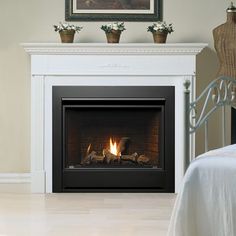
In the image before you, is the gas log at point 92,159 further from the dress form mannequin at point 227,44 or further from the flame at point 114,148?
the dress form mannequin at point 227,44

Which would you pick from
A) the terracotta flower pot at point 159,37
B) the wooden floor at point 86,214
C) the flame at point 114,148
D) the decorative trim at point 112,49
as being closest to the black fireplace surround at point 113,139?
the flame at point 114,148

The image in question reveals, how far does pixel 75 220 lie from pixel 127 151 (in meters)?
1.41

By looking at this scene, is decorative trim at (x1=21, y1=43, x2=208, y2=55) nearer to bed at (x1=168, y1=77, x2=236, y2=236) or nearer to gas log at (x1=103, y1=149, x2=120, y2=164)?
gas log at (x1=103, y1=149, x2=120, y2=164)

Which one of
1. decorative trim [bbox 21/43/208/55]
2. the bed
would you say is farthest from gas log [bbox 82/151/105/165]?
the bed

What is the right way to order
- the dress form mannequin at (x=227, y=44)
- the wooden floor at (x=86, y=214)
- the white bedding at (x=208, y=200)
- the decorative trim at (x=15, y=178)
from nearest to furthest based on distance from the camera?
the white bedding at (x=208, y=200)
the wooden floor at (x=86, y=214)
the dress form mannequin at (x=227, y=44)
the decorative trim at (x=15, y=178)

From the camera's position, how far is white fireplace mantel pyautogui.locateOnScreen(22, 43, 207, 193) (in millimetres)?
4809

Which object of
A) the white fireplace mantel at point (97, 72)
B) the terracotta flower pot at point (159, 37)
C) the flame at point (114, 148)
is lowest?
the flame at point (114, 148)

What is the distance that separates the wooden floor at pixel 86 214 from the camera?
11.5 ft

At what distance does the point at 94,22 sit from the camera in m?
5.14

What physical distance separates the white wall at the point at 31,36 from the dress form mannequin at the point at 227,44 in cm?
29

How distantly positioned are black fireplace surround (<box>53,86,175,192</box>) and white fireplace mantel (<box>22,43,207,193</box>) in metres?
0.06

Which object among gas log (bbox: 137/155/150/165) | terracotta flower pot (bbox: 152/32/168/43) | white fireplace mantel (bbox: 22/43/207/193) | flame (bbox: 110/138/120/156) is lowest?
gas log (bbox: 137/155/150/165)

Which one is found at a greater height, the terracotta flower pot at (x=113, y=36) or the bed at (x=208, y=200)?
the terracotta flower pot at (x=113, y=36)

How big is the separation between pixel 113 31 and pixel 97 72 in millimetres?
369
